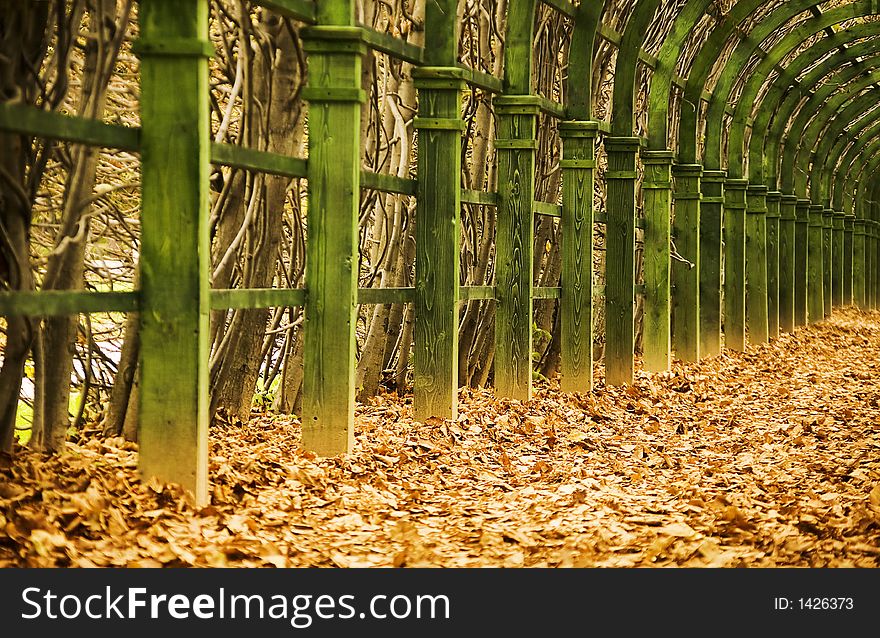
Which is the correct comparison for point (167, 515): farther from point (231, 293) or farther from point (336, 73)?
point (336, 73)

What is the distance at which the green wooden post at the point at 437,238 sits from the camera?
8.75m

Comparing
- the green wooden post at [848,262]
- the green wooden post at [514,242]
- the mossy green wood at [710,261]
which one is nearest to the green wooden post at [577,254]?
the green wooden post at [514,242]

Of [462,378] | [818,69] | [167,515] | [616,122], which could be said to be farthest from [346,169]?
[818,69]

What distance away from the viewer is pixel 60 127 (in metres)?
4.89

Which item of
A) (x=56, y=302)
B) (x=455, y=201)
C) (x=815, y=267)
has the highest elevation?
(x=815, y=267)

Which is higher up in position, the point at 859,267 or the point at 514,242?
the point at 859,267

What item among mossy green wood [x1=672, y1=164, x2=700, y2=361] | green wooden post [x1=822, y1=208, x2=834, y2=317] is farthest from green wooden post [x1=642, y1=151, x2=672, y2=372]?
green wooden post [x1=822, y1=208, x2=834, y2=317]

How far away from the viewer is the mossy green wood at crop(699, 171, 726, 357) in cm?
1792

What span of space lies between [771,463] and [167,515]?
13.4 feet

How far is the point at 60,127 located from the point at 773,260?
65.4 ft

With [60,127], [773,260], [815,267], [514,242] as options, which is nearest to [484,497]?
[60,127]

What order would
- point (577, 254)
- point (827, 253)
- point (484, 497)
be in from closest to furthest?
point (484, 497)
point (577, 254)
point (827, 253)

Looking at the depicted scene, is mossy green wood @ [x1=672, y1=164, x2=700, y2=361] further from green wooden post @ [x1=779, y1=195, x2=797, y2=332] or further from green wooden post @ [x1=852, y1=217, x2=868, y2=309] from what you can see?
green wooden post @ [x1=852, y1=217, x2=868, y2=309]

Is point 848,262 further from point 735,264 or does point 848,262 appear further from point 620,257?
point 620,257
